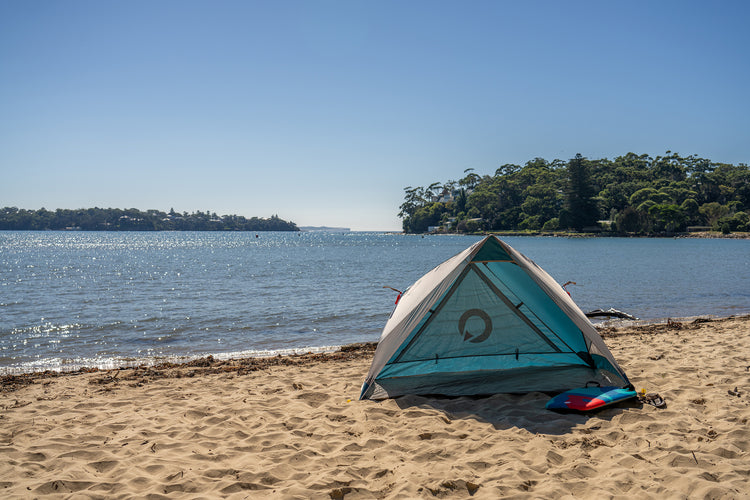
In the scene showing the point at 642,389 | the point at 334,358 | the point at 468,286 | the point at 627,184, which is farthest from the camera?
the point at 627,184

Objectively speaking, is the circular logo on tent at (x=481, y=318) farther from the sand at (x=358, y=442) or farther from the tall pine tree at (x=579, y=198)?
the tall pine tree at (x=579, y=198)

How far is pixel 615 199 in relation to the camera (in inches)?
4577

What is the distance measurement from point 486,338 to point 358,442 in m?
2.95

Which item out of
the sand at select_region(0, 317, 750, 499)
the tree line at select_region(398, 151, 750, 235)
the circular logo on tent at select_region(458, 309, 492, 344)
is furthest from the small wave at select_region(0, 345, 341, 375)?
the tree line at select_region(398, 151, 750, 235)

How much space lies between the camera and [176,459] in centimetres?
450

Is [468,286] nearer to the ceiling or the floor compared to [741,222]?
nearer to the floor

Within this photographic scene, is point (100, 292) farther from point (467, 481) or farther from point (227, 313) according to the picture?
point (467, 481)

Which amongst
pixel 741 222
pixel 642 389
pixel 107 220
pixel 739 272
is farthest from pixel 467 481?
pixel 107 220

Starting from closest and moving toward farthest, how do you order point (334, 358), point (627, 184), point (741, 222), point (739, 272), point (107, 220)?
point (334, 358)
point (739, 272)
point (741, 222)
point (627, 184)
point (107, 220)

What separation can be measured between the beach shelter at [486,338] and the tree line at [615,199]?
360 ft

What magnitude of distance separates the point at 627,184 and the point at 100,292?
127m

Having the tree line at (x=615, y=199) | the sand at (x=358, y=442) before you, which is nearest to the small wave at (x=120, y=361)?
the sand at (x=358, y=442)

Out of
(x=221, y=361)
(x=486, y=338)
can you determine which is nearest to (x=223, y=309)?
(x=221, y=361)

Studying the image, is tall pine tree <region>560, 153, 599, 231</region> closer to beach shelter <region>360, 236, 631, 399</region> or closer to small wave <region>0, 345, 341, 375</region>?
small wave <region>0, 345, 341, 375</region>
